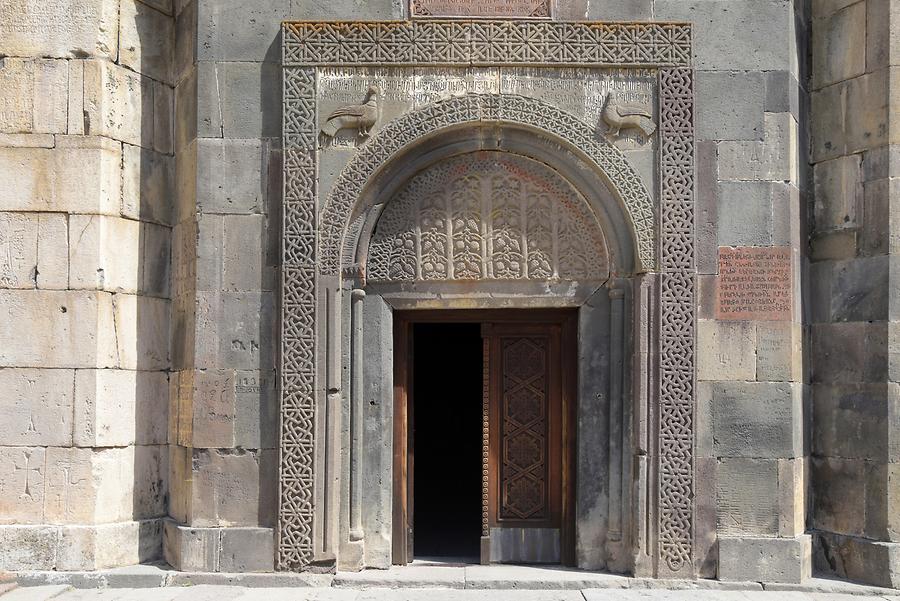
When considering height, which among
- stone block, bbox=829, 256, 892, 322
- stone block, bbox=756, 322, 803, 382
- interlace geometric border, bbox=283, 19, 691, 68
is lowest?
stone block, bbox=756, 322, 803, 382

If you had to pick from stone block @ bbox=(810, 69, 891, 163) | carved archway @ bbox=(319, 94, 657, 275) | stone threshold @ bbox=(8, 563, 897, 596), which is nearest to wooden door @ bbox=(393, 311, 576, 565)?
stone threshold @ bbox=(8, 563, 897, 596)

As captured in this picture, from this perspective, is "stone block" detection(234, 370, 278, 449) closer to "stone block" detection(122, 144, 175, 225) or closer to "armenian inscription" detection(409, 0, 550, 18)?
"stone block" detection(122, 144, 175, 225)

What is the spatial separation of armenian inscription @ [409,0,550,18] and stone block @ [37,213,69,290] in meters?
3.17

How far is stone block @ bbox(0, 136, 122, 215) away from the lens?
6.74 meters

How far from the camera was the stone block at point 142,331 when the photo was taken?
684cm

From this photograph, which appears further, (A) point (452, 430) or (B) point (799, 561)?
(A) point (452, 430)

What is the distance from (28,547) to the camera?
652cm

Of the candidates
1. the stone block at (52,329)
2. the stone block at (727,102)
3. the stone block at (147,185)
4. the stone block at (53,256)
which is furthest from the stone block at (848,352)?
the stone block at (53,256)

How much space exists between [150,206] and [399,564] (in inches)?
137

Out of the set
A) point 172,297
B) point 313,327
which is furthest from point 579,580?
point 172,297

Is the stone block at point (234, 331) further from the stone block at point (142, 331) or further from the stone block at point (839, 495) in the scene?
the stone block at point (839, 495)

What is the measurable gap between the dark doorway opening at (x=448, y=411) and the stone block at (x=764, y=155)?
4799 mm

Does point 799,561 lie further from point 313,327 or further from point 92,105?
point 92,105

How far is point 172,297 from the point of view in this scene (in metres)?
7.18
